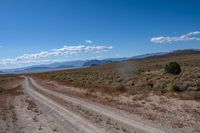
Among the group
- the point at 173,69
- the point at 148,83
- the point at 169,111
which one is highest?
the point at 173,69

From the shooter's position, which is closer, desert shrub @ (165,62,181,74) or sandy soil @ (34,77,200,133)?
sandy soil @ (34,77,200,133)

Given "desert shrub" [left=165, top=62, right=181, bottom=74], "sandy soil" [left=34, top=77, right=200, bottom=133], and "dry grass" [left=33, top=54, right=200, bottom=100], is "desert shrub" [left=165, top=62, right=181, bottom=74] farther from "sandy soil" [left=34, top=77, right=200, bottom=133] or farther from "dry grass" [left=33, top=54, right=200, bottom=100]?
"sandy soil" [left=34, top=77, right=200, bottom=133]

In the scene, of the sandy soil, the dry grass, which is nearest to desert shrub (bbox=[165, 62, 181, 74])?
the dry grass

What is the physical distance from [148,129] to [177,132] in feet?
3.78

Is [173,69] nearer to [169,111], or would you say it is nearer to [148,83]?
[148,83]

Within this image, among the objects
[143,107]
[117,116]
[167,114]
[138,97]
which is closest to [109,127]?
[117,116]

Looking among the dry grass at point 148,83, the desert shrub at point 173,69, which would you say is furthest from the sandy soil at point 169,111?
the desert shrub at point 173,69

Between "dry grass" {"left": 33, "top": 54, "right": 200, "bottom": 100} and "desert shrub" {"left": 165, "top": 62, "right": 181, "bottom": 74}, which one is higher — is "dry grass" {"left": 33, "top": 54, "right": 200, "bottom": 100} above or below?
below

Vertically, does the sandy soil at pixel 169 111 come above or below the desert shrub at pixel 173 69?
below

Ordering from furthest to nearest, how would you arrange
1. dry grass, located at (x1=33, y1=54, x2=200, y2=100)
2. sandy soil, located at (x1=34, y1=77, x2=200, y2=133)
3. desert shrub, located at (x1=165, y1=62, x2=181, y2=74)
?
desert shrub, located at (x1=165, y1=62, x2=181, y2=74), dry grass, located at (x1=33, y1=54, x2=200, y2=100), sandy soil, located at (x1=34, y1=77, x2=200, y2=133)

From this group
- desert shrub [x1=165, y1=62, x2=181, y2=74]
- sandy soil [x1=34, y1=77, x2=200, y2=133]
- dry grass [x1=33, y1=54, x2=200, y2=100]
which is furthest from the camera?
desert shrub [x1=165, y1=62, x2=181, y2=74]

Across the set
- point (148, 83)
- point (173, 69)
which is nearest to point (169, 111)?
point (148, 83)

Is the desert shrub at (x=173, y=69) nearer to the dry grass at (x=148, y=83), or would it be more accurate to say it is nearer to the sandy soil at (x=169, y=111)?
the dry grass at (x=148, y=83)

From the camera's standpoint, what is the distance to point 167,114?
13758 mm
